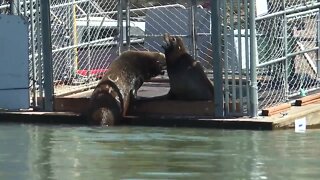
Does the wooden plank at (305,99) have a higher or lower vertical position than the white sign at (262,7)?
lower

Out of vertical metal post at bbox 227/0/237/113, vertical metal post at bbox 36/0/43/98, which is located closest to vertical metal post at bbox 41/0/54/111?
vertical metal post at bbox 36/0/43/98

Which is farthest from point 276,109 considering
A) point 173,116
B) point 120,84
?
point 120,84

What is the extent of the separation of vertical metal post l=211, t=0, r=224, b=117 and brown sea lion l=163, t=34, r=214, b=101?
455 mm

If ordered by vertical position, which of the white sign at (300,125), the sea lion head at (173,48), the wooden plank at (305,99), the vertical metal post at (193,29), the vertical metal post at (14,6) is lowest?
the white sign at (300,125)

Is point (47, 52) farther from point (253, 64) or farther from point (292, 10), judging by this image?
point (292, 10)

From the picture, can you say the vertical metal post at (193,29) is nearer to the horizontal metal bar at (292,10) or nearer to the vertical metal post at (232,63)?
the horizontal metal bar at (292,10)

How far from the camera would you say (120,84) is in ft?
49.8

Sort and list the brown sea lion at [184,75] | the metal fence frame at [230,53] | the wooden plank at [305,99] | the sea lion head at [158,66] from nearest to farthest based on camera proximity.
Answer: the metal fence frame at [230,53], the brown sea lion at [184,75], the wooden plank at [305,99], the sea lion head at [158,66]

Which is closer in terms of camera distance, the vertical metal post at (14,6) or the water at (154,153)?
the water at (154,153)

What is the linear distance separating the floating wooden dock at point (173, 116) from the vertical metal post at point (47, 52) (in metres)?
0.19

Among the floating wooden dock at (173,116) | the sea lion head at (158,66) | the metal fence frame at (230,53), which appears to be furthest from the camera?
the sea lion head at (158,66)

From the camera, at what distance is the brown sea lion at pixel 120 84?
1455 centimetres

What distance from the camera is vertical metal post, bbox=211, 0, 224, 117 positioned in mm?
14125

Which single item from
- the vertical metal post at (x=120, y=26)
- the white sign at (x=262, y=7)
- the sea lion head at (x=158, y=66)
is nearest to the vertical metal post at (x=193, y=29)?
the sea lion head at (x=158, y=66)
